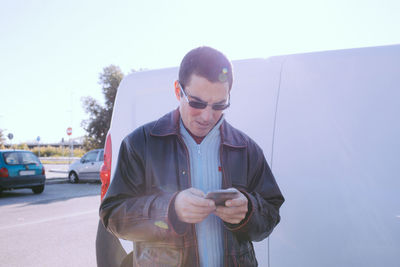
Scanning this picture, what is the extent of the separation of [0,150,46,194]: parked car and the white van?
9004 mm

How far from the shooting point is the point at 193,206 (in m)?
1.21

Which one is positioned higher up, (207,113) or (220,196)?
(207,113)

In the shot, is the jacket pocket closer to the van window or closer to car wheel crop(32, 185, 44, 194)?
car wheel crop(32, 185, 44, 194)

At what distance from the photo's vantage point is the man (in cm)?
136

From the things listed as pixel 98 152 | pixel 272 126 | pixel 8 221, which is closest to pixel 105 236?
pixel 272 126

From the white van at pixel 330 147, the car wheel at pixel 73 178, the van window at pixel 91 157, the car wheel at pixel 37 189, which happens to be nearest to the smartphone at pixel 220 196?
the white van at pixel 330 147

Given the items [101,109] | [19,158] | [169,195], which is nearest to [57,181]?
[19,158]

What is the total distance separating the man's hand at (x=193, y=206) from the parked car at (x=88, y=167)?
11757 millimetres

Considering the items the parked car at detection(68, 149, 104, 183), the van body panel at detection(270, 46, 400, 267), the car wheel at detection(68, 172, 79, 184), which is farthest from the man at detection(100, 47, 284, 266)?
the car wheel at detection(68, 172, 79, 184)

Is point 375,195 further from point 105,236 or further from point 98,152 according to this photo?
point 98,152

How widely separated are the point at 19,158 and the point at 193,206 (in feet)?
32.6

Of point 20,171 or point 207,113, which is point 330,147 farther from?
point 20,171

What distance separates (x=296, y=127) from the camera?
197cm

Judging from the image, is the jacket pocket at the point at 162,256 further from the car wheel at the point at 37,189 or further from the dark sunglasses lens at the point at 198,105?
the car wheel at the point at 37,189
